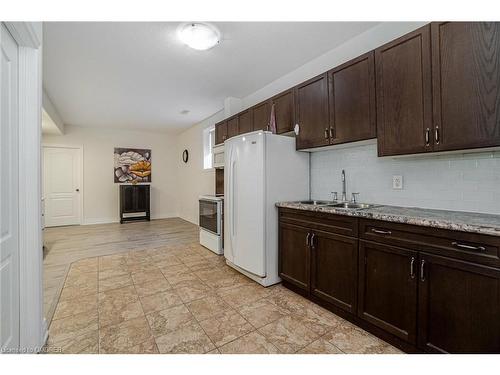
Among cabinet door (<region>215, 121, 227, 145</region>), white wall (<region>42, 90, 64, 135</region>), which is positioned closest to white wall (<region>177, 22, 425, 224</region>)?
cabinet door (<region>215, 121, 227, 145</region>)

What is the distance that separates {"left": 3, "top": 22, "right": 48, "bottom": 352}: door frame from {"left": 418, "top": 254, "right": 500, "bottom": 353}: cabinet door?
239 cm

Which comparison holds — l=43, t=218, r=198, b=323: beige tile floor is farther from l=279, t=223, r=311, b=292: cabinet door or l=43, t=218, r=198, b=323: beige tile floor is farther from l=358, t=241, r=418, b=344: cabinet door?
l=358, t=241, r=418, b=344: cabinet door

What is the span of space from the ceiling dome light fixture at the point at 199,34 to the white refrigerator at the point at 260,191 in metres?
1.01

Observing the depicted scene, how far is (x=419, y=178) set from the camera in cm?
199

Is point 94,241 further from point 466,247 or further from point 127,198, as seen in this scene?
point 466,247

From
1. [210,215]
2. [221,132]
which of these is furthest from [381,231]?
[221,132]

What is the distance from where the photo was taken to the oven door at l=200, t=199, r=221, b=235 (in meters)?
3.66

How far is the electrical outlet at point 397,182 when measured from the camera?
6.92 ft

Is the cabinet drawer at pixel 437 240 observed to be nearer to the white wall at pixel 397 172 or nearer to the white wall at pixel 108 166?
the white wall at pixel 397 172

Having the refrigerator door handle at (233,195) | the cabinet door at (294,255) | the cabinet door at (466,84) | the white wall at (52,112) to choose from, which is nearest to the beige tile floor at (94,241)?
the refrigerator door handle at (233,195)

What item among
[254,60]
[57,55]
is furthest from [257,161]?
[57,55]

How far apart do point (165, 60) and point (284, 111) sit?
162 cm

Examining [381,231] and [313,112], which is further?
[313,112]
